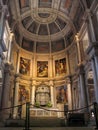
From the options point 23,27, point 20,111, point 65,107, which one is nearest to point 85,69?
point 65,107

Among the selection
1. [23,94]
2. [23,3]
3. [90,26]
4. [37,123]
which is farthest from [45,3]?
[37,123]

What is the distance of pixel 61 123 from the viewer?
36.3 ft

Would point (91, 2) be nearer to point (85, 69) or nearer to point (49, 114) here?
point (85, 69)

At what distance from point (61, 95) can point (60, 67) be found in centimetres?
420

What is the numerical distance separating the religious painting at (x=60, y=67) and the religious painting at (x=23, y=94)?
5.03 metres

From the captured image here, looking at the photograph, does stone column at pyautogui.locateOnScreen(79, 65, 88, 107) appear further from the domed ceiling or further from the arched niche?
the domed ceiling

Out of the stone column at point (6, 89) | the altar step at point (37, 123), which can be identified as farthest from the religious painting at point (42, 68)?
the altar step at point (37, 123)

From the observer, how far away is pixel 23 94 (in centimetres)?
2130

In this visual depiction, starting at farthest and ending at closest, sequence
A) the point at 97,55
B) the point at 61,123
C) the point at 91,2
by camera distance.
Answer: the point at 91,2
the point at 97,55
the point at 61,123

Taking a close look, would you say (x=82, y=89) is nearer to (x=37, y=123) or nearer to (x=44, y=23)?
(x=37, y=123)

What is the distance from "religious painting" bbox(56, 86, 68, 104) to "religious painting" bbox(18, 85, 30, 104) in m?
4.11

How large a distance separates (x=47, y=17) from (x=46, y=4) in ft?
7.18

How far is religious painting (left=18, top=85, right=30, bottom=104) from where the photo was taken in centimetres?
2080

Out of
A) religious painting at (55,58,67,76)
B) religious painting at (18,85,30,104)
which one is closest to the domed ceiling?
religious painting at (55,58,67,76)
